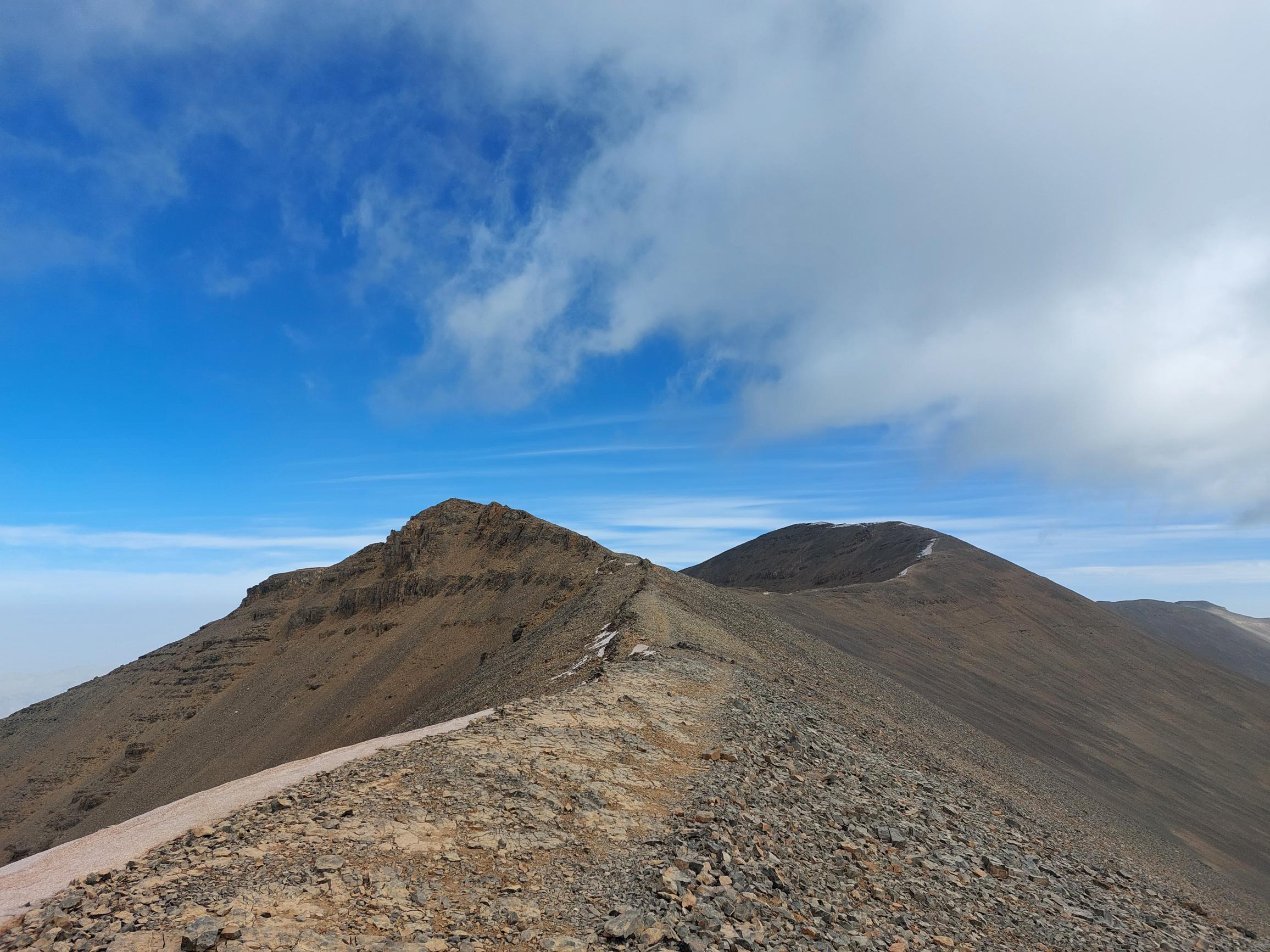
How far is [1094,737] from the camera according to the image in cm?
4600

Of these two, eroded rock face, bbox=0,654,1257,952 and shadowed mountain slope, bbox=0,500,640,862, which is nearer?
eroded rock face, bbox=0,654,1257,952

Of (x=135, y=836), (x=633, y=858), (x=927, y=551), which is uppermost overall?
(x=927, y=551)

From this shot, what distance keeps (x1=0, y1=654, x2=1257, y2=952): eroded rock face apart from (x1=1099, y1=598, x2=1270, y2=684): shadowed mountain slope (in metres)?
130

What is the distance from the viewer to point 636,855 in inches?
352

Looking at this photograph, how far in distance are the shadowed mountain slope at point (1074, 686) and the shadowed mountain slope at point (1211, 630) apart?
6002 cm

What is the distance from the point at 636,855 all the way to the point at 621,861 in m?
0.27

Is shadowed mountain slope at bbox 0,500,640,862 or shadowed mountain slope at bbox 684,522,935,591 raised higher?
shadowed mountain slope at bbox 684,522,935,591

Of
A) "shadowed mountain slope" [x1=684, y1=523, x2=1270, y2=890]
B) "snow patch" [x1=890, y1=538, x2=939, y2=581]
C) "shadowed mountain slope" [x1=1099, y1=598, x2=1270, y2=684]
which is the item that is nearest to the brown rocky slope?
"shadowed mountain slope" [x1=684, y1=523, x2=1270, y2=890]

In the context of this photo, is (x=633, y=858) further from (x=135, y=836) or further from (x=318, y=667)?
(x=318, y=667)

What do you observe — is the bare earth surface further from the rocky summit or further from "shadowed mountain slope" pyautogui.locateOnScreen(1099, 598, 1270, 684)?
"shadowed mountain slope" pyautogui.locateOnScreen(1099, 598, 1270, 684)

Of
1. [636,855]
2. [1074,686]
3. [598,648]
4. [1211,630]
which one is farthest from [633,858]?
[1211,630]

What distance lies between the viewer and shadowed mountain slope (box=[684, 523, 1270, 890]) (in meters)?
37.7

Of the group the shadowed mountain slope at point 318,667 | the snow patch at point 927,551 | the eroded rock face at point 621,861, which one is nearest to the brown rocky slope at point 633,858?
the eroded rock face at point 621,861

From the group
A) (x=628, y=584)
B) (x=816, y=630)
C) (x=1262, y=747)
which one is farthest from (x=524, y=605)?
(x=1262, y=747)
